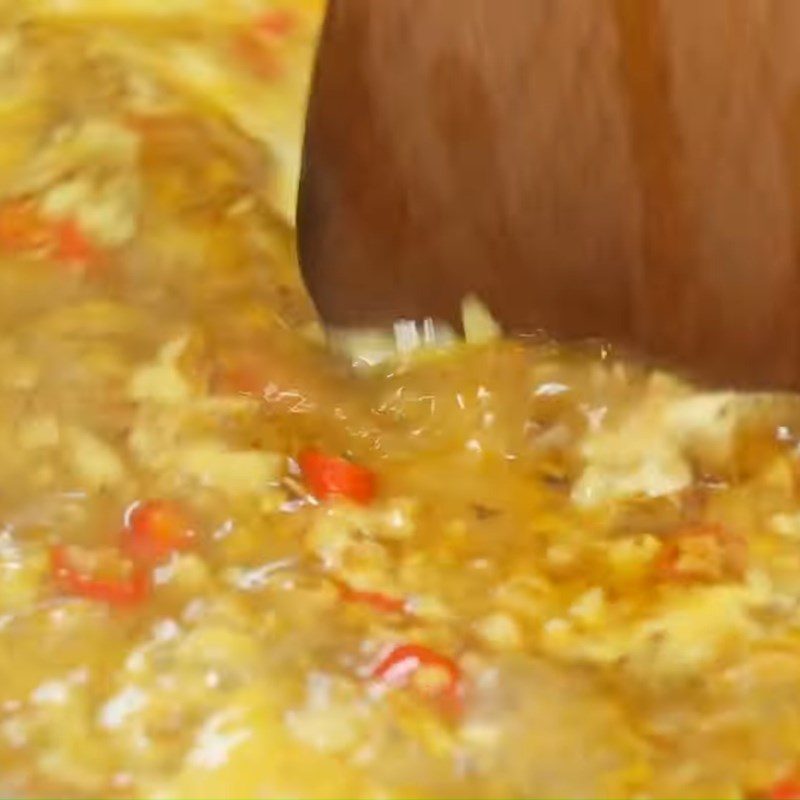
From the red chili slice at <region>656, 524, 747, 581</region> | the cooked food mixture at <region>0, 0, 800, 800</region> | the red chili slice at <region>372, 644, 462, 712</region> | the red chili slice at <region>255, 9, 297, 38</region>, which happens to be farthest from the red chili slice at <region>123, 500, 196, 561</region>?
the red chili slice at <region>255, 9, 297, 38</region>

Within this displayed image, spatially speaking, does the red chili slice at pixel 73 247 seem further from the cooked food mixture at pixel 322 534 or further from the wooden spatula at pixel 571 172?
the wooden spatula at pixel 571 172

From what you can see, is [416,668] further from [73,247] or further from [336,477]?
[73,247]

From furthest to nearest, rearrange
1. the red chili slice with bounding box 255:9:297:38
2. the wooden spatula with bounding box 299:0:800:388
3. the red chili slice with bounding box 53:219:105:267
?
the red chili slice with bounding box 255:9:297:38 → the red chili slice with bounding box 53:219:105:267 → the wooden spatula with bounding box 299:0:800:388

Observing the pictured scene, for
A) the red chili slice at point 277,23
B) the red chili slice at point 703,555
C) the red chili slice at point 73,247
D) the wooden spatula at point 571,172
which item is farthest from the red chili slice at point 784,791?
the red chili slice at point 277,23

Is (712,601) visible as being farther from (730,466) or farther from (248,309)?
(248,309)

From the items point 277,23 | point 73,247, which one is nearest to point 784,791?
point 73,247

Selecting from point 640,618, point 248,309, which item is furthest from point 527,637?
point 248,309

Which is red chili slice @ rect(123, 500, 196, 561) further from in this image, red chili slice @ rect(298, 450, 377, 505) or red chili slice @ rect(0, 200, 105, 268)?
red chili slice @ rect(0, 200, 105, 268)
